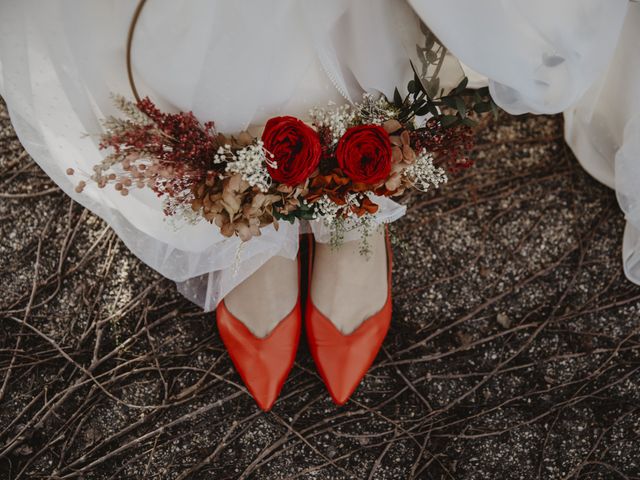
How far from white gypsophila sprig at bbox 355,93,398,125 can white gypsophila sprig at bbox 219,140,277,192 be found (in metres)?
0.21

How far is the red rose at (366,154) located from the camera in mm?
845

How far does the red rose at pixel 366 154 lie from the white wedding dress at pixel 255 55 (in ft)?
0.39

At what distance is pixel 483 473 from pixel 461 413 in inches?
6.3

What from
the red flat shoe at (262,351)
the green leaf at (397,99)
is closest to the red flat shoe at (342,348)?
the red flat shoe at (262,351)

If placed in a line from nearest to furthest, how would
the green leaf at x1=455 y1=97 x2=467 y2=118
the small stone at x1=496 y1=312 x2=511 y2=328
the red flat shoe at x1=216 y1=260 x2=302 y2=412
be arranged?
1. the green leaf at x1=455 y1=97 x2=467 y2=118
2. the red flat shoe at x1=216 y1=260 x2=302 y2=412
3. the small stone at x1=496 y1=312 x2=511 y2=328

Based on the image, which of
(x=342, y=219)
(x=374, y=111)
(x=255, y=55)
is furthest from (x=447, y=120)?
(x=255, y=55)

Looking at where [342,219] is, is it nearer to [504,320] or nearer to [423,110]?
[423,110]

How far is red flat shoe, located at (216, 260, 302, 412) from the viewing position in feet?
4.06

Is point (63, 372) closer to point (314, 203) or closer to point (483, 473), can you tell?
point (314, 203)

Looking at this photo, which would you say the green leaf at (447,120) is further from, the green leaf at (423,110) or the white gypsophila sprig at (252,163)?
the white gypsophila sprig at (252,163)

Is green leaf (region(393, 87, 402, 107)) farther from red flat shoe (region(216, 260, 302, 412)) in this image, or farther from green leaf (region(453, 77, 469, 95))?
red flat shoe (region(216, 260, 302, 412))

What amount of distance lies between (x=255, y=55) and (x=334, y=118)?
6.7 inches

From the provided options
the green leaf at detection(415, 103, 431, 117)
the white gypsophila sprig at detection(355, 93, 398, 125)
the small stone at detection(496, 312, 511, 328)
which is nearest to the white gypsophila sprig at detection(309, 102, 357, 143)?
the white gypsophila sprig at detection(355, 93, 398, 125)

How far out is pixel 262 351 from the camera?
4.04ft
